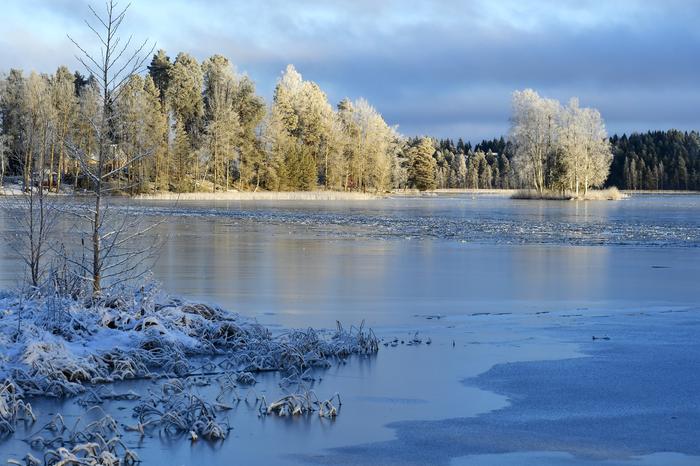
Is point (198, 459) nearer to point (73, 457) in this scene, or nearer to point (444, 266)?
point (73, 457)

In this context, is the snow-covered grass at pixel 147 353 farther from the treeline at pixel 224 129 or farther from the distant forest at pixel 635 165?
the distant forest at pixel 635 165

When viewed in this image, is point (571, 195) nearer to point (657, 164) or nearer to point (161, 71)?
point (161, 71)

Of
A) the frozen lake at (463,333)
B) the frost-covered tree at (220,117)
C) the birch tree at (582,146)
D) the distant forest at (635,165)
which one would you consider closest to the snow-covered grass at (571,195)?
the birch tree at (582,146)

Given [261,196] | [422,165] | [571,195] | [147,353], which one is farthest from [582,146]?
[147,353]

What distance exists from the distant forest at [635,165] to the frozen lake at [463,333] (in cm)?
12873

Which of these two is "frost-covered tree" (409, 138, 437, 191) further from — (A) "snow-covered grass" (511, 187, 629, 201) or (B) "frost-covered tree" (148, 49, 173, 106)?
(B) "frost-covered tree" (148, 49, 173, 106)

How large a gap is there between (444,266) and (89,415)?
13.2 m

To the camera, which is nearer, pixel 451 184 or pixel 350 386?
pixel 350 386

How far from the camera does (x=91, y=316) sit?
1066 centimetres

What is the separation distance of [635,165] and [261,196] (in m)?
96.8

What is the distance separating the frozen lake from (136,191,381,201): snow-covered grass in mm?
46643

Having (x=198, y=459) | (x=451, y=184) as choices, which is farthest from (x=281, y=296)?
(x=451, y=184)

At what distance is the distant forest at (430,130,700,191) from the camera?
515ft

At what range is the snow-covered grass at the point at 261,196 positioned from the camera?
73250mm
